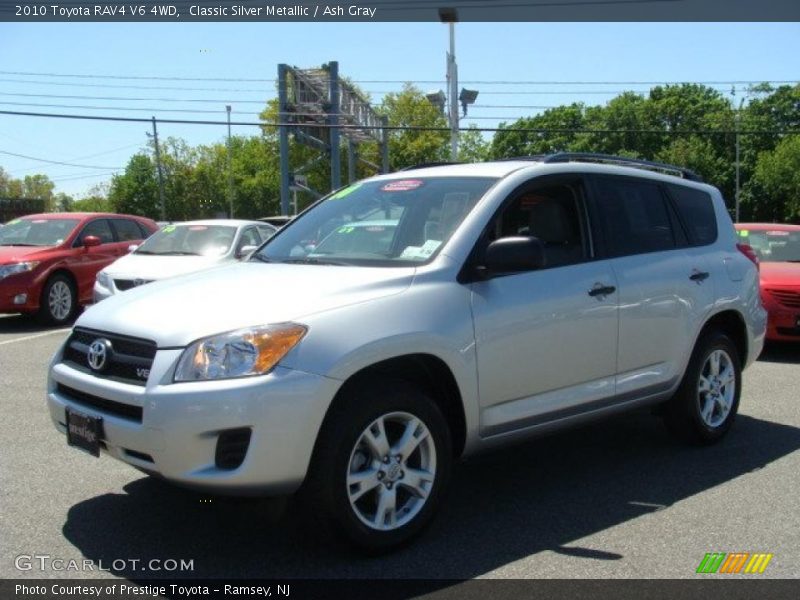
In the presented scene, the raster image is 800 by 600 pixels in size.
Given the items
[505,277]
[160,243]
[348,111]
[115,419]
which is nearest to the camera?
[115,419]

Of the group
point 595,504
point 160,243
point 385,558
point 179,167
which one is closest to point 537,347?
point 595,504

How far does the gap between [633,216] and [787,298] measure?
509 cm

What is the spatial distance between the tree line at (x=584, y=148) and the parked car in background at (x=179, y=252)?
38.3 metres

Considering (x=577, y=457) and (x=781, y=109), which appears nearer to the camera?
(x=577, y=457)

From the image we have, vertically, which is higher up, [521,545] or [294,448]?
[294,448]

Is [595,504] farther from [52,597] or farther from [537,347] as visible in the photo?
[52,597]

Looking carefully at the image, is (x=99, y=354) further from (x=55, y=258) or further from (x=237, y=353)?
(x=55, y=258)

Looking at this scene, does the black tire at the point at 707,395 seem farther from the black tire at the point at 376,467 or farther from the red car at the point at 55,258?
the red car at the point at 55,258

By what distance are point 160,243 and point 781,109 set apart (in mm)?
62731

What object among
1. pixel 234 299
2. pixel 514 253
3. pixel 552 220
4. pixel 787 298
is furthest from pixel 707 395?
pixel 787 298

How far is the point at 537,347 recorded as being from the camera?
170 inches

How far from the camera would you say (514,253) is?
4.05 m

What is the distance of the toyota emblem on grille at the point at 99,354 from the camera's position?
3.75 m

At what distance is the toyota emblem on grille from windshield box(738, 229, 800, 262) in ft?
29.6
